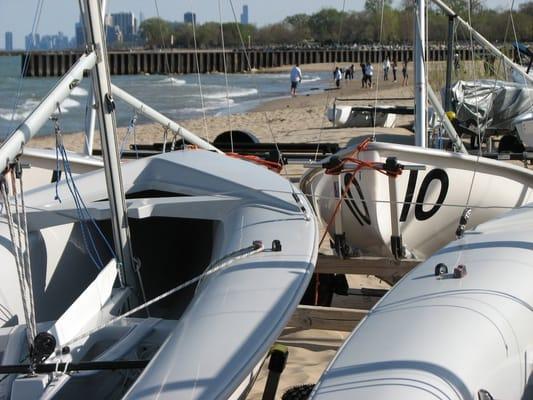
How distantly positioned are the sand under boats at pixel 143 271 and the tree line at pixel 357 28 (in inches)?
104

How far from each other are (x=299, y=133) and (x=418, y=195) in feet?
47.4

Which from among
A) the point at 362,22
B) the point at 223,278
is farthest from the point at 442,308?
the point at 362,22

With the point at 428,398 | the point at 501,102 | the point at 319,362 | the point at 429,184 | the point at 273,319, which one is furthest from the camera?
the point at 501,102

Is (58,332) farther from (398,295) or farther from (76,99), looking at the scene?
(76,99)

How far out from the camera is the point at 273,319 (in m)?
3.69

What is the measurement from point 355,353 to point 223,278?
2.97 feet

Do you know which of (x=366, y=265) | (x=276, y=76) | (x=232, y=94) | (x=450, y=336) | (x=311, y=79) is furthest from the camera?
(x=276, y=76)

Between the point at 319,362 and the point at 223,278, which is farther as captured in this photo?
the point at 319,362

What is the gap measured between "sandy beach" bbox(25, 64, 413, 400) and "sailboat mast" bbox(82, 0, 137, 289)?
1.27m

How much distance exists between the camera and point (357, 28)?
30594 millimetres

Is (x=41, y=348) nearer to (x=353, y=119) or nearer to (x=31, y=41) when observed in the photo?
(x=31, y=41)

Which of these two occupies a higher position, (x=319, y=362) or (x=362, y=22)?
(x=362, y=22)

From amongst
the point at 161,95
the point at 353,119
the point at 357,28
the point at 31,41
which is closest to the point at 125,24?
the point at 31,41

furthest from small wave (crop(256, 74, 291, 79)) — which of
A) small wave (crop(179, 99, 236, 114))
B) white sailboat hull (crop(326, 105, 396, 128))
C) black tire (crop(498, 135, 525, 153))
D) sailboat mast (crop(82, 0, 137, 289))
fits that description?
sailboat mast (crop(82, 0, 137, 289))
